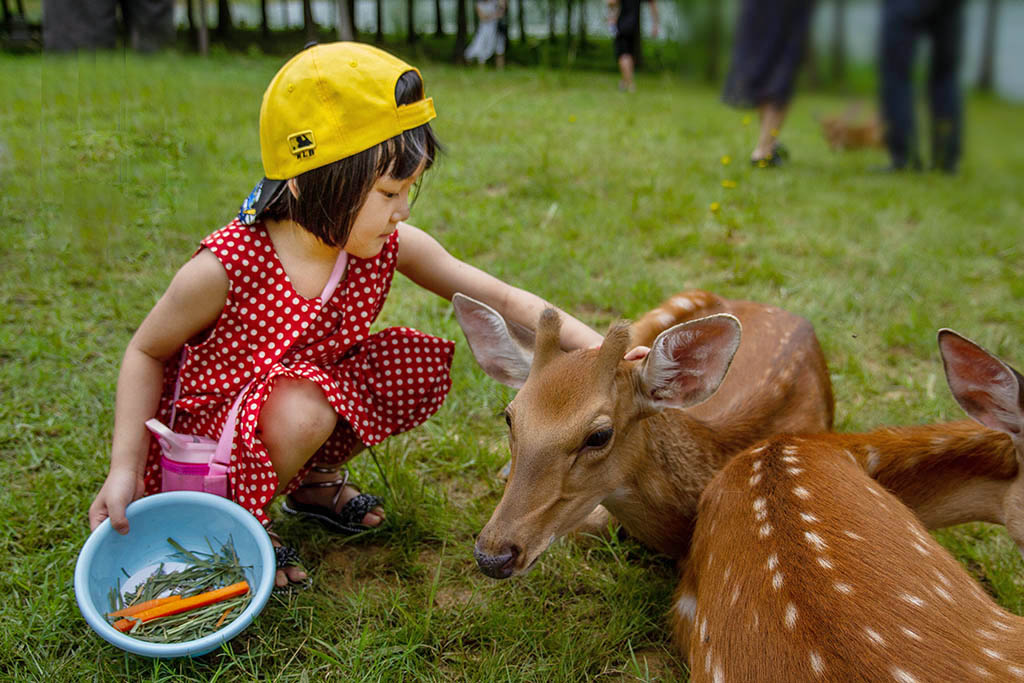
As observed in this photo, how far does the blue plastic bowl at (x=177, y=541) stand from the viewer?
2.13m

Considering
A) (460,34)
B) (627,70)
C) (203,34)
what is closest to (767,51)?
(627,70)

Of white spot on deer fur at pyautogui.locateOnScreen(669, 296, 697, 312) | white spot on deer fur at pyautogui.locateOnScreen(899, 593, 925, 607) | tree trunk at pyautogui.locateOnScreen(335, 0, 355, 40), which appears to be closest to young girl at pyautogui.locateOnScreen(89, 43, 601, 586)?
white spot on deer fur at pyautogui.locateOnScreen(669, 296, 697, 312)

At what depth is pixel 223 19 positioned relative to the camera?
11062 millimetres

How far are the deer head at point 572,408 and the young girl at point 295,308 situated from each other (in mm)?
356

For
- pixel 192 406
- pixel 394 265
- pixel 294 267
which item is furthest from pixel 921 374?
pixel 192 406

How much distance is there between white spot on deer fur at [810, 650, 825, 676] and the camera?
165 cm

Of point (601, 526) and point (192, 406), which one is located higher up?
point (192, 406)

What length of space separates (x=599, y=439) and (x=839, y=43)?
126 cm

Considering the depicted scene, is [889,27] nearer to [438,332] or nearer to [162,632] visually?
[162,632]

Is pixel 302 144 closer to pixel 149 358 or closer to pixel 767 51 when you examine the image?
pixel 149 358

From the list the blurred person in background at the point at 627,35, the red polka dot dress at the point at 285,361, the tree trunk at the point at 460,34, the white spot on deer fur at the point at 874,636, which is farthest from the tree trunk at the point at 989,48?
the tree trunk at the point at 460,34

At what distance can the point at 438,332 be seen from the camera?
381 centimetres

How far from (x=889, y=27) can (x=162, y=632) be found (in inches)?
83.3

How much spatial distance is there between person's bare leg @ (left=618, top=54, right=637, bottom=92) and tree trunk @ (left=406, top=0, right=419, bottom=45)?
2.02m
